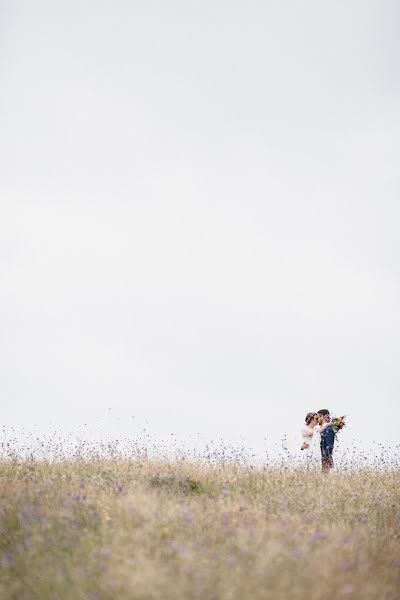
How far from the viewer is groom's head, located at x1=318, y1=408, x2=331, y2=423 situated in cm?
1009

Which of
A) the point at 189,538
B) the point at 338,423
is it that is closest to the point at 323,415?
the point at 338,423

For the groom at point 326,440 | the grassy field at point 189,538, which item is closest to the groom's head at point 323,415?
the groom at point 326,440

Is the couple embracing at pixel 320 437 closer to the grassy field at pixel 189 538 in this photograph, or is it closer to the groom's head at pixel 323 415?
the groom's head at pixel 323 415

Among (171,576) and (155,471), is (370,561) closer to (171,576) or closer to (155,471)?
(171,576)

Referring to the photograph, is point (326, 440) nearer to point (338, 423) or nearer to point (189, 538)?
point (338, 423)

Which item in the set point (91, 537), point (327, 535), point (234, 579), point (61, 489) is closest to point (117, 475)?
point (61, 489)

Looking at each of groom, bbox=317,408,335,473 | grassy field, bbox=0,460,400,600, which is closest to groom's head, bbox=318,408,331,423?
groom, bbox=317,408,335,473

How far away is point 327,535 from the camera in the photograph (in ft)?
16.5

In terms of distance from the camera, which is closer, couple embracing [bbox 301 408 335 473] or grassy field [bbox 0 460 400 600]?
grassy field [bbox 0 460 400 600]

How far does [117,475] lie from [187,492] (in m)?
1.09

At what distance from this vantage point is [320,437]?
9906 millimetres

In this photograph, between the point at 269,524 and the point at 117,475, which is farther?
the point at 117,475

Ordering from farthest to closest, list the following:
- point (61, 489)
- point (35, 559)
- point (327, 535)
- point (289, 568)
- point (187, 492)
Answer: point (187, 492), point (61, 489), point (327, 535), point (35, 559), point (289, 568)

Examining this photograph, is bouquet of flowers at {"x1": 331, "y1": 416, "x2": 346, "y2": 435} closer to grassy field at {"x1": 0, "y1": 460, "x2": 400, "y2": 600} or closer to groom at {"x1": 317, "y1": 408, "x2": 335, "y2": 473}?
groom at {"x1": 317, "y1": 408, "x2": 335, "y2": 473}
